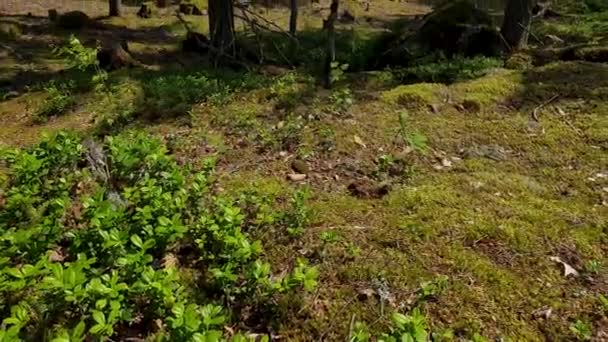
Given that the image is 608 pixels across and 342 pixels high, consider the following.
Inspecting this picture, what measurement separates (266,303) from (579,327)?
1.80 m

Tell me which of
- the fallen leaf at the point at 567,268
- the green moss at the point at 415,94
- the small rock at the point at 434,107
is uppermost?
the green moss at the point at 415,94

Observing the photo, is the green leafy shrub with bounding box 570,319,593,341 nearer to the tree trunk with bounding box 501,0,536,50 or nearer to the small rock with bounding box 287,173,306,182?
the small rock with bounding box 287,173,306,182

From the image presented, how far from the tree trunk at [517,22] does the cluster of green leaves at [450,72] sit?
1.63m

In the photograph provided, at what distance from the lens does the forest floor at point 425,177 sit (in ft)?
9.55

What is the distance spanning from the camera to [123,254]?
2779 millimetres

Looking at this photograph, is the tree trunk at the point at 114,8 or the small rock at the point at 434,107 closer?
the small rock at the point at 434,107

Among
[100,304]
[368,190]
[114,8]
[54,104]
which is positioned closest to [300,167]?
[368,190]

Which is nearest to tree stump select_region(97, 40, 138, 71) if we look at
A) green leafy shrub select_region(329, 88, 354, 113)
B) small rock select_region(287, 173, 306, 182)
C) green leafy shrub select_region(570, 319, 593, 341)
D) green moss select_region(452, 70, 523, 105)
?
green leafy shrub select_region(329, 88, 354, 113)

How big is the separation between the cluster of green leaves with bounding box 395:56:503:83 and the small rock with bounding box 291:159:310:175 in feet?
9.98

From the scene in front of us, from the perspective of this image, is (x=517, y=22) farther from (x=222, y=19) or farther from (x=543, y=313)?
(x=543, y=313)

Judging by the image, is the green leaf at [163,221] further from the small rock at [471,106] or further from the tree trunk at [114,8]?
the tree trunk at [114,8]

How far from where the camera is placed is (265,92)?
6.30m

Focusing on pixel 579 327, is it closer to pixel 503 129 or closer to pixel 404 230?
pixel 404 230

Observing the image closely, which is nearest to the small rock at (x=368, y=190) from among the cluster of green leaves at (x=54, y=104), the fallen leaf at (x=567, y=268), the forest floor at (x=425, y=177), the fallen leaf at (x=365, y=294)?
the forest floor at (x=425, y=177)
